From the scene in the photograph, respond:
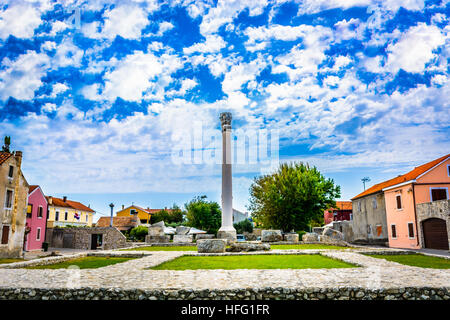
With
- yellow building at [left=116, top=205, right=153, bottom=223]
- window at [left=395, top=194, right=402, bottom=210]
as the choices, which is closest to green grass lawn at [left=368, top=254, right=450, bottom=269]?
window at [left=395, top=194, right=402, bottom=210]

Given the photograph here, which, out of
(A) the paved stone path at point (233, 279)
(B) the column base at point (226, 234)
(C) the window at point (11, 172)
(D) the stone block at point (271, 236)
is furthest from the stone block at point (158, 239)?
(A) the paved stone path at point (233, 279)

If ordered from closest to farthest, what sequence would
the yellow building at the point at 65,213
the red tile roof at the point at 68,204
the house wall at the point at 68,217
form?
the house wall at the point at 68,217
the yellow building at the point at 65,213
the red tile roof at the point at 68,204

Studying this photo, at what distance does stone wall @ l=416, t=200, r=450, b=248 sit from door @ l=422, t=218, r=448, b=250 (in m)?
0.31

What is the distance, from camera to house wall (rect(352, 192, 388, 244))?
3675 cm

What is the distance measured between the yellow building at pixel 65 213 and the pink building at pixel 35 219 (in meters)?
6.10

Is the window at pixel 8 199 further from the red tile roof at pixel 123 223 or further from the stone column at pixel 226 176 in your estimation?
the red tile roof at pixel 123 223

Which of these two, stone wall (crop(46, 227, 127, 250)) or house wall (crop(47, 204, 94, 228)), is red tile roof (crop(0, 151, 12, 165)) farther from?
house wall (crop(47, 204, 94, 228))

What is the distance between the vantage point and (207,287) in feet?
26.7

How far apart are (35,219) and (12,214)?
32.9 feet

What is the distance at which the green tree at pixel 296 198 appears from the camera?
37.9 meters

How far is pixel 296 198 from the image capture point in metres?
37.7

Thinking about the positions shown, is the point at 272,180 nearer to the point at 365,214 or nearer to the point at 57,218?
the point at 365,214
